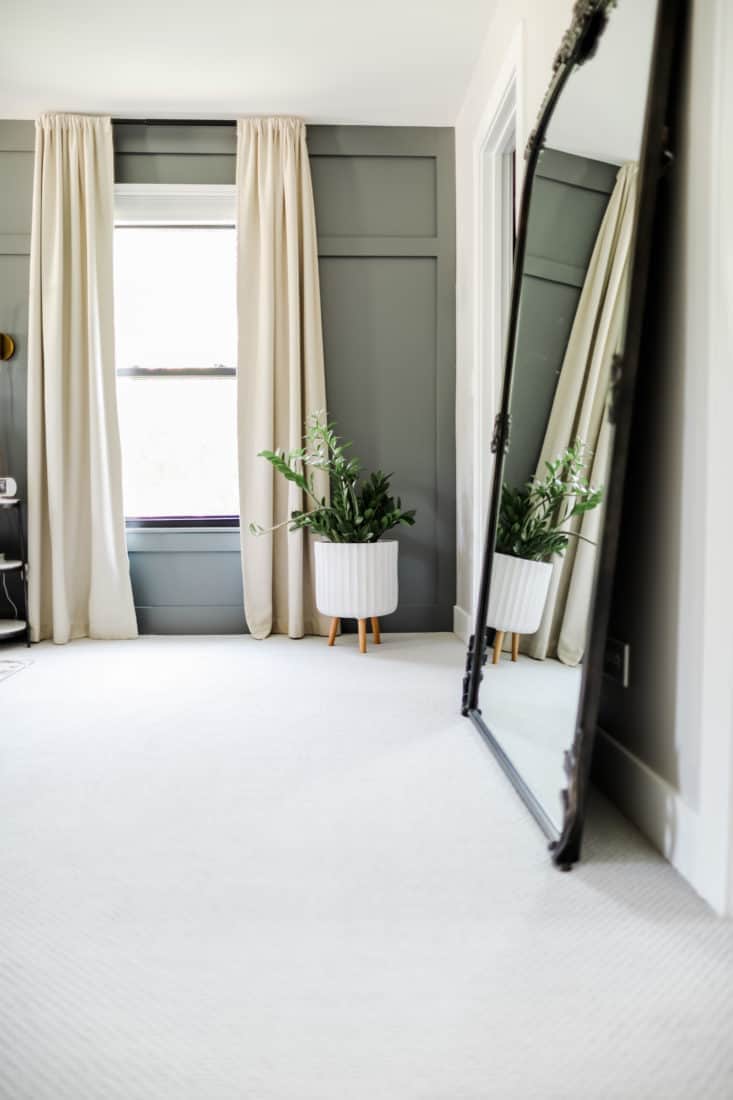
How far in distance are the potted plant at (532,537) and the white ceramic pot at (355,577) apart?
104cm

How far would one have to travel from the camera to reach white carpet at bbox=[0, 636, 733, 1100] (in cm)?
89

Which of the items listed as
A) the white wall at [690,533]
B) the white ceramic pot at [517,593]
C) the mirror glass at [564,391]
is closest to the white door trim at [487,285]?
the white ceramic pot at [517,593]

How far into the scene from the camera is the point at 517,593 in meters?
2.00

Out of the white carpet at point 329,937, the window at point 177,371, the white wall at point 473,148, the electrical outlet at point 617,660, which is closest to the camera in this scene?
the white carpet at point 329,937

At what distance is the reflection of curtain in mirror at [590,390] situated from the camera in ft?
4.70

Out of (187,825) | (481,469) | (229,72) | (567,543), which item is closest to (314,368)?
(481,469)

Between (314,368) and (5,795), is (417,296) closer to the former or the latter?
(314,368)

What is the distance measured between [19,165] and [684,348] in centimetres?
348

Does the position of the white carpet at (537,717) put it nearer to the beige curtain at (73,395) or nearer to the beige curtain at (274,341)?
the beige curtain at (274,341)

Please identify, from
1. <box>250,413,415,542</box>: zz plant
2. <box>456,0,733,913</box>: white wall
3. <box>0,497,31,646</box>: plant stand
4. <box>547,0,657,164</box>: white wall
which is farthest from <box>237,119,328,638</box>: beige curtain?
<box>456,0,733,913</box>: white wall

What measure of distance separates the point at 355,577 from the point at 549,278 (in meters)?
1.65

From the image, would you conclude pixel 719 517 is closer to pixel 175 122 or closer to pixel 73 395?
pixel 73 395

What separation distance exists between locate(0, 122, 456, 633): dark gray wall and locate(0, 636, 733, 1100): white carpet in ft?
5.51

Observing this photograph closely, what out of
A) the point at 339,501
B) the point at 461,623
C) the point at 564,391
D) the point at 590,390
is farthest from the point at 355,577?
the point at 590,390
